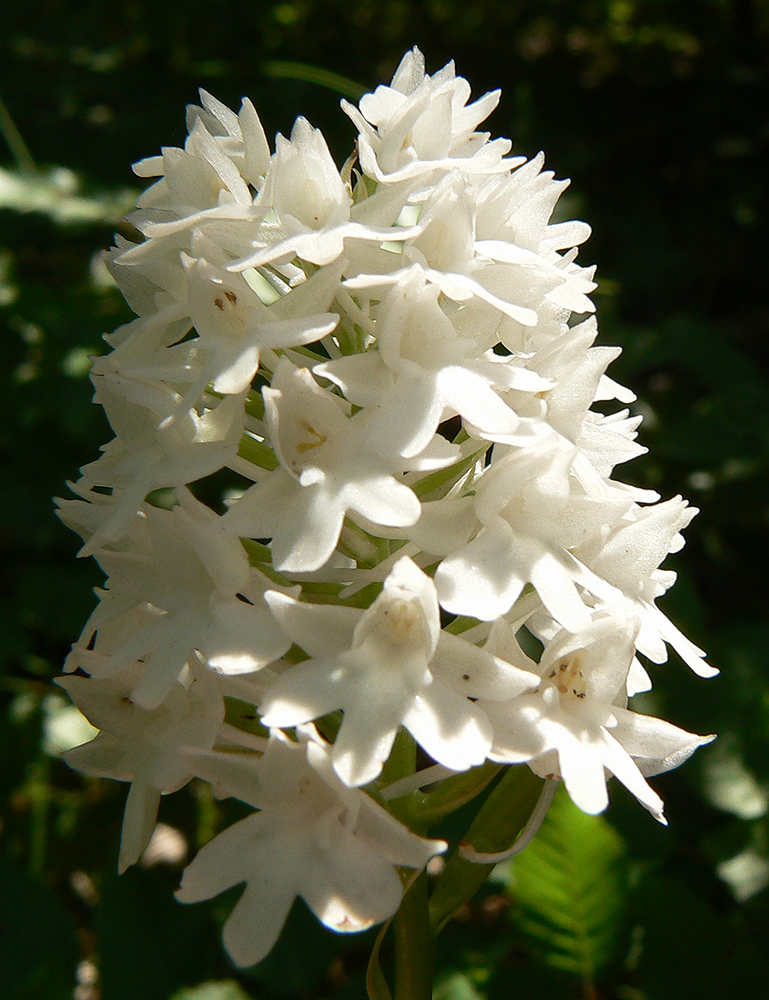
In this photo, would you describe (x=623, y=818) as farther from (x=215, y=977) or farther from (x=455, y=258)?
(x=455, y=258)

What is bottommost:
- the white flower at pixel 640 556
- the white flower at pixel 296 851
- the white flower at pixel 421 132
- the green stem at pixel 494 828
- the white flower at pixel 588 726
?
the green stem at pixel 494 828

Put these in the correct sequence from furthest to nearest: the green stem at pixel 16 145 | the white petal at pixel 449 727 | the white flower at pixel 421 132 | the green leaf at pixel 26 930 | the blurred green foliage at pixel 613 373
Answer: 1. the green stem at pixel 16 145
2. the green leaf at pixel 26 930
3. the blurred green foliage at pixel 613 373
4. the white flower at pixel 421 132
5. the white petal at pixel 449 727

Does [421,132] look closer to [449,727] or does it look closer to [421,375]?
[421,375]

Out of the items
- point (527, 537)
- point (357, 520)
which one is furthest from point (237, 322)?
point (527, 537)

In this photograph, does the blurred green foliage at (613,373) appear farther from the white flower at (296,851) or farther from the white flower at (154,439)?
the white flower at (154,439)

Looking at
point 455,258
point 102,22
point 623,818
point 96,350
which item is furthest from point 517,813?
point 102,22

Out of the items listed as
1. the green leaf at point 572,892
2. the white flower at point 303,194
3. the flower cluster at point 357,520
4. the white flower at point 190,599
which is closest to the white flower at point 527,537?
the flower cluster at point 357,520
